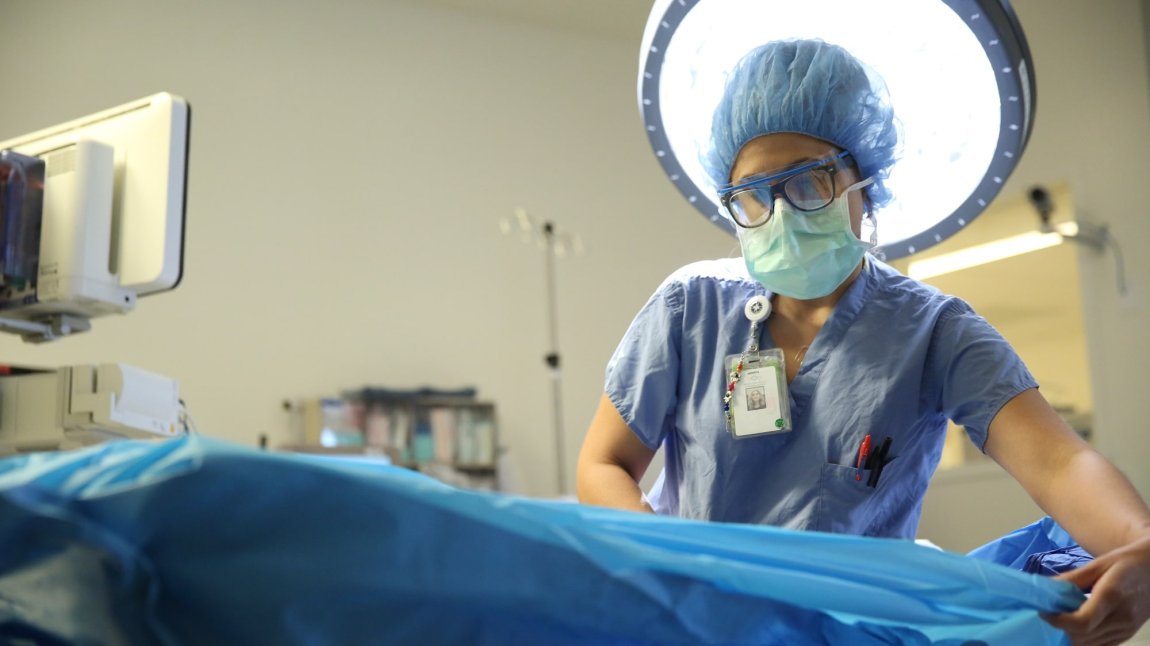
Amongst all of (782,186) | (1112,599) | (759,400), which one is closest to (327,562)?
(1112,599)

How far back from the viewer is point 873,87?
148 cm

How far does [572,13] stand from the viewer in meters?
6.21

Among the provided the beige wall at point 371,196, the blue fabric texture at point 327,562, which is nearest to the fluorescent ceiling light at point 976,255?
the beige wall at point 371,196

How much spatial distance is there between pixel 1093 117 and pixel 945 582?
14.7 ft

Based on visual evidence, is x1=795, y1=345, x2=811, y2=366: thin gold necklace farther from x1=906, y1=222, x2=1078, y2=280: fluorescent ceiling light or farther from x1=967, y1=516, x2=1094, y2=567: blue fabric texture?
x1=906, y1=222, x2=1078, y2=280: fluorescent ceiling light

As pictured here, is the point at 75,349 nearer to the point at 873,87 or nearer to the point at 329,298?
the point at 329,298

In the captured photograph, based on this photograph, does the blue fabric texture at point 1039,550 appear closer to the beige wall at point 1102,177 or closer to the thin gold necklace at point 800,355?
the thin gold necklace at point 800,355

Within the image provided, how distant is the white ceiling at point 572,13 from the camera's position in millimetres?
6086

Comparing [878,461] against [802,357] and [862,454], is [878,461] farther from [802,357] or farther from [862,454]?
[802,357]

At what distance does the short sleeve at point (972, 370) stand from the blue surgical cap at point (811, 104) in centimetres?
23

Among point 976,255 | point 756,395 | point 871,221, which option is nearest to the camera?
point 756,395

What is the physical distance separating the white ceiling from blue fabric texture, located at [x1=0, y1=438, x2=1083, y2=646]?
5.62 m

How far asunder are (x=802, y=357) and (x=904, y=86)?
1.34 feet

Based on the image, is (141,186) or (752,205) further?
(141,186)
